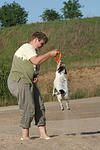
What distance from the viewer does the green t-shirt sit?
4.95 metres

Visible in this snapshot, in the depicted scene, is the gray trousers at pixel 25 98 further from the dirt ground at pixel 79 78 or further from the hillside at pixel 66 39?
the hillside at pixel 66 39

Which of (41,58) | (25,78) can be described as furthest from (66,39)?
(41,58)

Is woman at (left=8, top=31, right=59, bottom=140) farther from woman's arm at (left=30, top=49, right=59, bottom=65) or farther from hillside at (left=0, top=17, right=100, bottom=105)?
hillside at (left=0, top=17, right=100, bottom=105)

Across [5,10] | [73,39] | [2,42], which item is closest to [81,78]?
[73,39]

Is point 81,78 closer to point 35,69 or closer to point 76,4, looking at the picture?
point 35,69

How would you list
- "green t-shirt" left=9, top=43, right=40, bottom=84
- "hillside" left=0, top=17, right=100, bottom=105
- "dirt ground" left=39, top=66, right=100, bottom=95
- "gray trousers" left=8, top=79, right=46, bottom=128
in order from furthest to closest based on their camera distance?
1. "hillside" left=0, top=17, right=100, bottom=105
2. "dirt ground" left=39, top=66, right=100, bottom=95
3. "gray trousers" left=8, top=79, right=46, bottom=128
4. "green t-shirt" left=9, top=43, right=40, bottom=84

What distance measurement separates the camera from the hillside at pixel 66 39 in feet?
136

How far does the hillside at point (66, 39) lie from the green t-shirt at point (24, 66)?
3251 cm

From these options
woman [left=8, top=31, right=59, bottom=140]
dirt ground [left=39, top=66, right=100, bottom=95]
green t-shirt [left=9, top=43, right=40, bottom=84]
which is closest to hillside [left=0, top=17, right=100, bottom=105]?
dirt ground [left=39, top=66, right=100, bottom=95]

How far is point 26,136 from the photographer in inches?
211

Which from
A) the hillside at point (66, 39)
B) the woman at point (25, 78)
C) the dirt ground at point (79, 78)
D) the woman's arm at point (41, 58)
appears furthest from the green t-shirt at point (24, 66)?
the hillside at point (66, 39)

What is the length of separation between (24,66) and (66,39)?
4003 cm

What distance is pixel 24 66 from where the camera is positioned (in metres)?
4.99

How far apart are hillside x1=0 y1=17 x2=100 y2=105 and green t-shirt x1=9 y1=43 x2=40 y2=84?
32513mm
